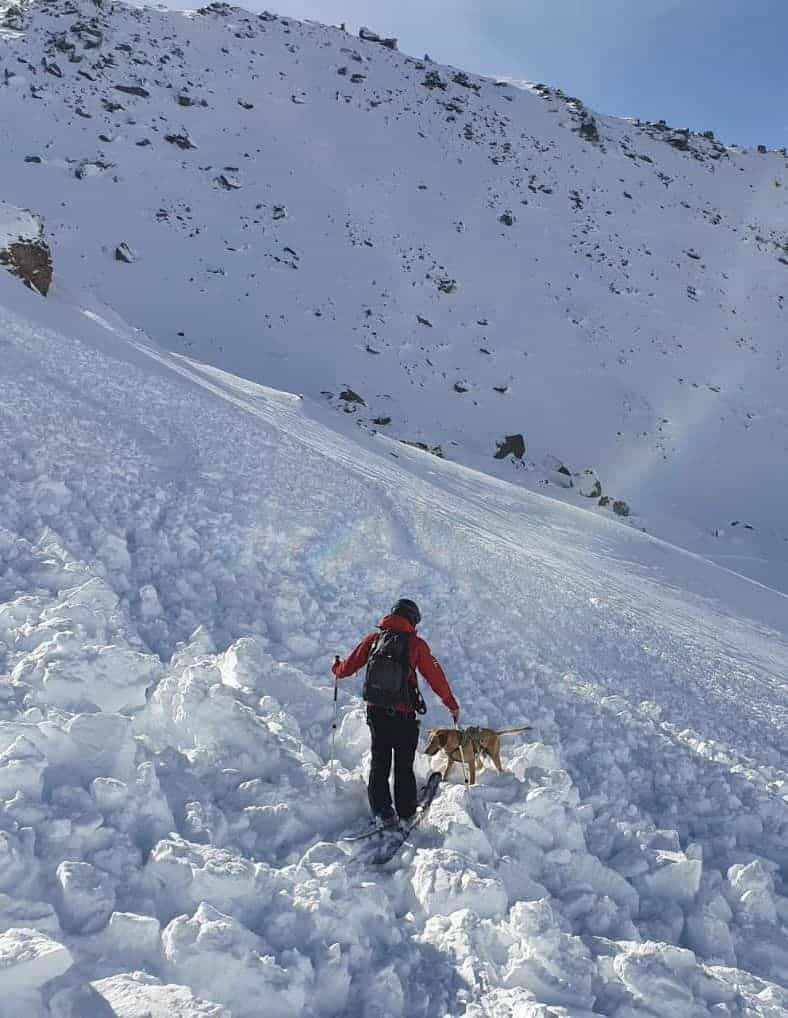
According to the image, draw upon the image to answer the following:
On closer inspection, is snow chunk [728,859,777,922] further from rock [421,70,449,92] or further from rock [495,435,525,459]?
rock [421,70,449,92]

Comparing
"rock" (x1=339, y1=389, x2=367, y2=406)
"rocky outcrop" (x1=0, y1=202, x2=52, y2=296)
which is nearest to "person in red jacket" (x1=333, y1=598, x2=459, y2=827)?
"rocky outcrop" (x1=0, y1=202, x2=52, y2=296)

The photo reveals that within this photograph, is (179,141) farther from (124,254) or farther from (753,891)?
(753,891)

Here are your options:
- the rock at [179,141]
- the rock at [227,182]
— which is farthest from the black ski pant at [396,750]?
the rock at [179,141]

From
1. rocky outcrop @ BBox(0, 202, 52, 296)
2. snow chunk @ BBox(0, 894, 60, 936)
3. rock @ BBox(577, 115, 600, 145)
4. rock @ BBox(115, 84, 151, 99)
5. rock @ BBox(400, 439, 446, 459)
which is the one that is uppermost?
rock @ BBox(577, 115, 600, 145)

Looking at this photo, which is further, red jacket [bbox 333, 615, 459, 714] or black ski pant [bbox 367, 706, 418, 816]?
red jacket [bbox 333, 615, 459, 714]

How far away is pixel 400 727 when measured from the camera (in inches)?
186

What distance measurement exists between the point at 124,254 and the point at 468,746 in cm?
2914

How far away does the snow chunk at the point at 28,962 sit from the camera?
249 centimetres

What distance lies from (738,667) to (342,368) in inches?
784

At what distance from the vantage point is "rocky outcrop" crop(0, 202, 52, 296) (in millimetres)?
16203

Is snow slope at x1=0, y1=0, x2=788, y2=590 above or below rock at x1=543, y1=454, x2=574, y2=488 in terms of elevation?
above

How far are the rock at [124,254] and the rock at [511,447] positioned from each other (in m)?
17.0

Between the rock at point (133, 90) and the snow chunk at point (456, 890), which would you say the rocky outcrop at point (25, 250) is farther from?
the rock at point (133, 90)

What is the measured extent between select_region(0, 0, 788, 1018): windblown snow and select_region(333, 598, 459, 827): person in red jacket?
0.21 metres
